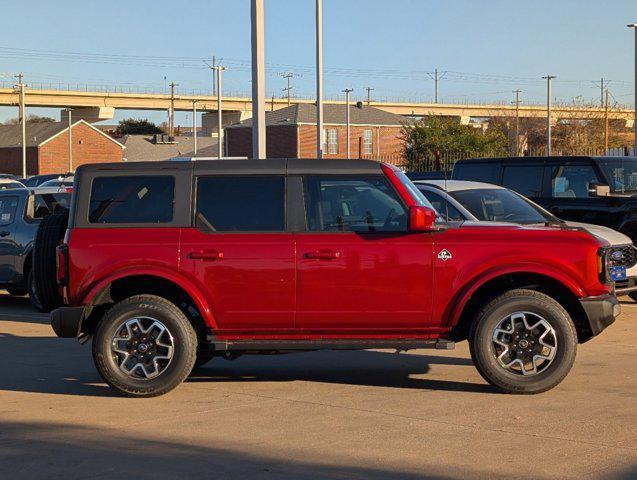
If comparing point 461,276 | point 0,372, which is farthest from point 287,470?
point 0,372

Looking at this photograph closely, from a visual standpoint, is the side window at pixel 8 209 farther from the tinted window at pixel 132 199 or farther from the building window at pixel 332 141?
the building window at pixel 332 141

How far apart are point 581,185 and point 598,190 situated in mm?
1125

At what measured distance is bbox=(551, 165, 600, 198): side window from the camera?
53.4 feet

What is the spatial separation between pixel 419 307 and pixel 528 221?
5.10 m

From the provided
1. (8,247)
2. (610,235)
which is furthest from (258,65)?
(610,235)

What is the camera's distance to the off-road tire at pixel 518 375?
8938 millimetres

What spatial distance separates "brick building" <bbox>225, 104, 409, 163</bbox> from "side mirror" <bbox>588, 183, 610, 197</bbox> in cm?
6210

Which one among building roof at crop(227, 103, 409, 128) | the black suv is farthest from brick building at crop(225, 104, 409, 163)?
the black suv

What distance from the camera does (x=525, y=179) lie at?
17000 mm

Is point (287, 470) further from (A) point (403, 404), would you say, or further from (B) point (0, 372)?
(B) point (0, 372)

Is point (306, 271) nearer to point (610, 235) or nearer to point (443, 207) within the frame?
point (443, 207)

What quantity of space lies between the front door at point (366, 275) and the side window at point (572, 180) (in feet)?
25.7

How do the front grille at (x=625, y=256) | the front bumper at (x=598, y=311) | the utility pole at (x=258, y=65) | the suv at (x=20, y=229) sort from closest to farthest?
the front bumper at (x=598, y=311) → the front grille at (x=625, y=256) → the suv at (x=20, y=229) → the utility pole at (x=258, y=65)

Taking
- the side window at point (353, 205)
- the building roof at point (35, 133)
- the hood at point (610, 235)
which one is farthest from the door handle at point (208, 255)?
the building roof at point (35, 133)
